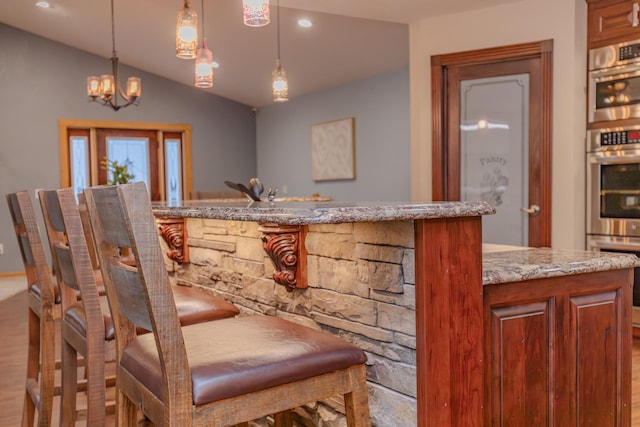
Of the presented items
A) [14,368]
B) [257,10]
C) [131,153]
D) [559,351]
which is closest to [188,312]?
[559,351]

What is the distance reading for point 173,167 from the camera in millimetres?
9242

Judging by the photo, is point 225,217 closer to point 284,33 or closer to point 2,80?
point 284,33

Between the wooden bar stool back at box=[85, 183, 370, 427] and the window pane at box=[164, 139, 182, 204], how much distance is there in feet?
26.4

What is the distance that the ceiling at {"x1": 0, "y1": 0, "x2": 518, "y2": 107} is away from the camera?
5.59 meters

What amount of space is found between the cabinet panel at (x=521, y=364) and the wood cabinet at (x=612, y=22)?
2931 mm

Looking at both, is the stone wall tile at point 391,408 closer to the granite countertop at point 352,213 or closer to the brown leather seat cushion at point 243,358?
the brown leather seat cushion at point 243,358

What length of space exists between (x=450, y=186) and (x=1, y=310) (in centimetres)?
449

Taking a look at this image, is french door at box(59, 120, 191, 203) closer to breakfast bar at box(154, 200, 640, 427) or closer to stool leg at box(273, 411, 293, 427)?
stool leg at box(273, 411, 293, 427)

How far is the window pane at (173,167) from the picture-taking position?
919 centimetres

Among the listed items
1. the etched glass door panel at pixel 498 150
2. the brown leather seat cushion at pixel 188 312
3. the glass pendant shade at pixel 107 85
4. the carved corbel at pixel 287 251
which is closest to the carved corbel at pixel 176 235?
the brown leather seat cushion at pixel 188 312

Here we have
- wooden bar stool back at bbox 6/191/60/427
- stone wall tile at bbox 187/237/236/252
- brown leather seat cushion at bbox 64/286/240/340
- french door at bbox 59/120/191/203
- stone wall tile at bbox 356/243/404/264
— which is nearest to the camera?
stone wall tile at bbox 356/243/404/264

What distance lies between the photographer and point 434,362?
4.51ft

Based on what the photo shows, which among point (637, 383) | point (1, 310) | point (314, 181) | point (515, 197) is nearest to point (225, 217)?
point (637, 383)

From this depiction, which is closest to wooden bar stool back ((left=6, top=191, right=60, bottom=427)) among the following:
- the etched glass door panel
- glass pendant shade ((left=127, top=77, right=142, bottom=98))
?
the etched glass door panel
